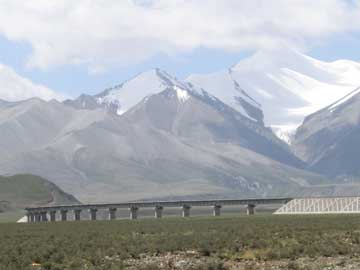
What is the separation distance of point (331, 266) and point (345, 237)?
23205mm

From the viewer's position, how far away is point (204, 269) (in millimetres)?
57125

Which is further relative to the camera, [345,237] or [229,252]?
[345,237]

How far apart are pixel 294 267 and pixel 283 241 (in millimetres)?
19374

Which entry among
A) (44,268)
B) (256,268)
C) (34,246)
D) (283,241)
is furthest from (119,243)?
(256,268)

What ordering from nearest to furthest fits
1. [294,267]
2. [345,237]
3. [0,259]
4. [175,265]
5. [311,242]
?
[294,267], [175,265], [0,259], [311,242], [345,237]

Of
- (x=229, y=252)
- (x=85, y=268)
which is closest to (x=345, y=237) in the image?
(x=229, y=252)

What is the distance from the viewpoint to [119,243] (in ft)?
267

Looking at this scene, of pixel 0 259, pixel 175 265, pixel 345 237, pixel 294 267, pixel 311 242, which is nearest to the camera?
pixel 294 267

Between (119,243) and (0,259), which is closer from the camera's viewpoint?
(0,259)

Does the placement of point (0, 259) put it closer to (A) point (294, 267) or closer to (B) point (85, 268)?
(B) point (85, 268)

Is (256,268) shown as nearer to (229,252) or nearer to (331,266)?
(331,266)

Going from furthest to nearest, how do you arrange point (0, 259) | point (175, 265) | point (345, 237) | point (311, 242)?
point (345, 237) → point (311, 242) → point (0, 259) → point (175, 265)

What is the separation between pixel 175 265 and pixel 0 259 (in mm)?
12938

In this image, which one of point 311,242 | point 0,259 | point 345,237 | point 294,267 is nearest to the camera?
point 294,267
